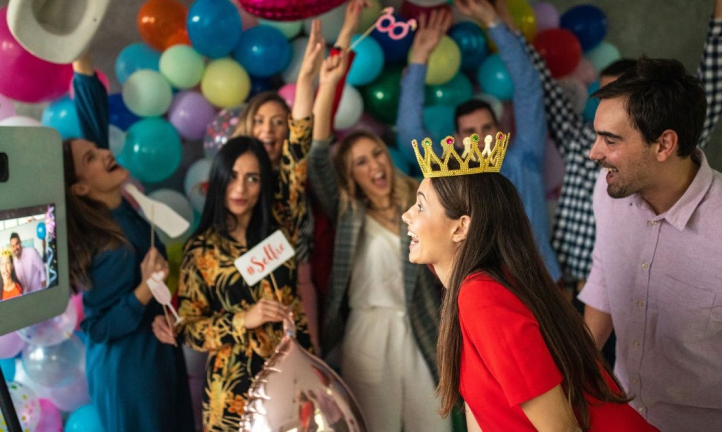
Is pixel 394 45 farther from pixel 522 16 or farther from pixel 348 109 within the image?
pixel 522 16

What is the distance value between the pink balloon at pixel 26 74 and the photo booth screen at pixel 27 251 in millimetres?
638

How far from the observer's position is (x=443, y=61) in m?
2.86

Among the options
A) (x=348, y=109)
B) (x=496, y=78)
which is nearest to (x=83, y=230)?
(x=348, y=109)

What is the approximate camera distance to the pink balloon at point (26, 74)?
215 cm

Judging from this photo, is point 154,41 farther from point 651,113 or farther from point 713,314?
point 713,314

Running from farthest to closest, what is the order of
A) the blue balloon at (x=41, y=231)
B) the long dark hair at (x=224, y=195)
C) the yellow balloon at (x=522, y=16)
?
1. the yellow balloon at (x=522, y=16)
2. the long dark hair at (x=224, y=195)
3. the blue balloon at (x=41, y=231)

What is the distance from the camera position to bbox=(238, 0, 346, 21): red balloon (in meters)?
1.97

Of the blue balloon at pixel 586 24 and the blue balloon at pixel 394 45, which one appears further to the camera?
the blue balloon at pixel 586 24

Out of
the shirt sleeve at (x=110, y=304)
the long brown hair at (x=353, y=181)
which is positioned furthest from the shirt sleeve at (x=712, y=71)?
the shirt sleeve at (x=110, y=304)

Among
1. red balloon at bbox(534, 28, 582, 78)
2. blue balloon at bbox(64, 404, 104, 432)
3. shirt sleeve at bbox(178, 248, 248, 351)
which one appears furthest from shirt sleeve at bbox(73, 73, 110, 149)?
red balloon at bbox(534, 28, 582, 78)

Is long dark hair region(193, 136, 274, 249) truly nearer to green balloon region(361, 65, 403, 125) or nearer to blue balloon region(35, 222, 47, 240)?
blue balloon region(35, 222, 47, 240)

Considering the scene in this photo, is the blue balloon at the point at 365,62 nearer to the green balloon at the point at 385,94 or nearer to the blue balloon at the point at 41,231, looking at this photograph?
the green balloon at the point at 385,94

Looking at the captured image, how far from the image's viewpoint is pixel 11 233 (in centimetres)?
164

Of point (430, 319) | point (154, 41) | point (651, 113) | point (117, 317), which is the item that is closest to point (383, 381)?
point (430, 319)
